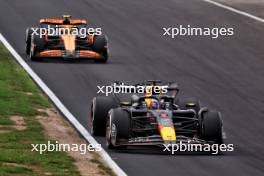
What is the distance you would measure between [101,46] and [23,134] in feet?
46.4

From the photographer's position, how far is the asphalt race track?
998 inches

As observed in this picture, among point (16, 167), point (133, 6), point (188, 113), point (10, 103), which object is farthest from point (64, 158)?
point (133, 6)

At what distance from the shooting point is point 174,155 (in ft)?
84.0

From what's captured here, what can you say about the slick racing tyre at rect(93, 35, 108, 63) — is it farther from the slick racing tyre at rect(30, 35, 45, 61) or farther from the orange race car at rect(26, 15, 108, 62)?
the slick racing tyre at rect(30, 35, 45, 61)

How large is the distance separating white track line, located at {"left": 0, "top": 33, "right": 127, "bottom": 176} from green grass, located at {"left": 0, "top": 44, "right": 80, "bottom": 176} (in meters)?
0.30

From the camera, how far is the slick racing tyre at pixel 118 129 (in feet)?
84.9

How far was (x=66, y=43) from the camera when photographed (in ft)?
132

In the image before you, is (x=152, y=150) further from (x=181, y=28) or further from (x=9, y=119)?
(x=181, y=28)

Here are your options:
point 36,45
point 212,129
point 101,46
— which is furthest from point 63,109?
point 101,46

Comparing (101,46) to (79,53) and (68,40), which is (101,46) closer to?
(79,53)

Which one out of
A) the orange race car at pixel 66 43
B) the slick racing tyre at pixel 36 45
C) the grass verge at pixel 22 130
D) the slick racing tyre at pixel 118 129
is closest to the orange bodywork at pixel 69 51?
the orange race car at pixel 66 43

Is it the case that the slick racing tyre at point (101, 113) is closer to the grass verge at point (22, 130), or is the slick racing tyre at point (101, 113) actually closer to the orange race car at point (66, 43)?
the grass verge at point (22, 130)

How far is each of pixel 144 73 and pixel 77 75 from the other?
2611 mm

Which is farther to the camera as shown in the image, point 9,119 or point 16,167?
point 9,119
